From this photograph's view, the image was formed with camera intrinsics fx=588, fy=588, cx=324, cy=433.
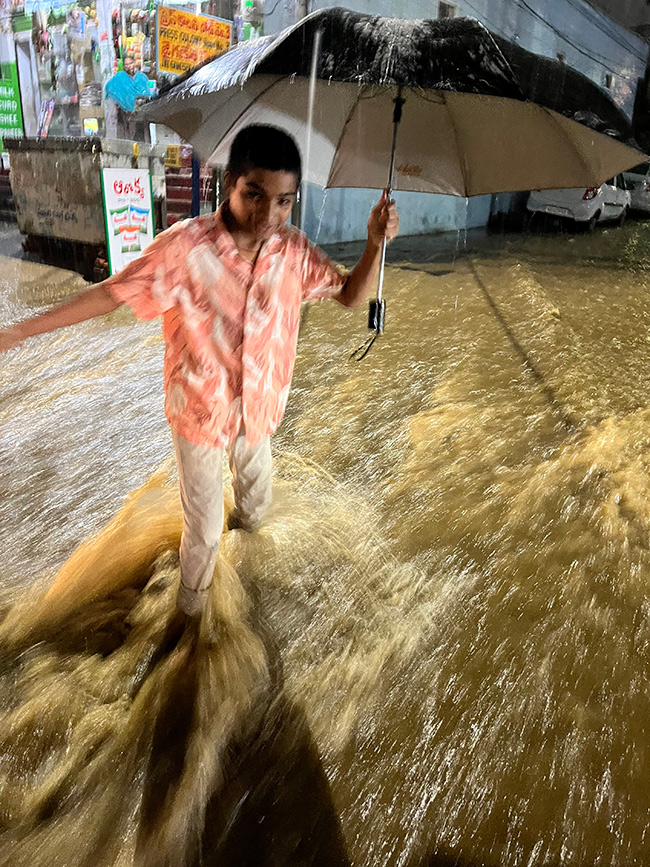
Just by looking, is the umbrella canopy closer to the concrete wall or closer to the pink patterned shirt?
the pink patterned shirt

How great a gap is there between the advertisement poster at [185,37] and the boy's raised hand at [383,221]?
772 centimetres

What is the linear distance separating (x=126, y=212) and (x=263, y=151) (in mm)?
6154

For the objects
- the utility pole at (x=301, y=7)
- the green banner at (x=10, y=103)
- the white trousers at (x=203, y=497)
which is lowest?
the white trousers at (x=203, y=497)

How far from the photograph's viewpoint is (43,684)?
2.09 metres

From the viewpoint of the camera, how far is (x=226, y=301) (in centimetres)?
180

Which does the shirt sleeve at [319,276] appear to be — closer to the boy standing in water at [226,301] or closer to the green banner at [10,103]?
the boy standing in water at [226,301]

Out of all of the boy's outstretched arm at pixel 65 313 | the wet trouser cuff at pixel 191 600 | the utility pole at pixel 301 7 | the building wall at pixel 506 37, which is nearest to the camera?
the boy's outstretched arm at pixel 65 313

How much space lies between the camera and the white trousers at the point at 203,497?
6.43ft

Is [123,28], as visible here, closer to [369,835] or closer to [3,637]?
[3,637]

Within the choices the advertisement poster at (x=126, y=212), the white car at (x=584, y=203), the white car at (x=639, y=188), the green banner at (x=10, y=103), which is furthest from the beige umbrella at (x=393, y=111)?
the white car at (x=639, y=188)

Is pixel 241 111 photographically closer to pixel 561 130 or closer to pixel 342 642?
pixel 561 130

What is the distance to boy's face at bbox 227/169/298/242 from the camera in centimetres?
170

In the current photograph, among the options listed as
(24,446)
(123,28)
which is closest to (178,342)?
(24,446)

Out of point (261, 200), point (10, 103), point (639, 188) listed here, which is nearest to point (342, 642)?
point (261, 200)
